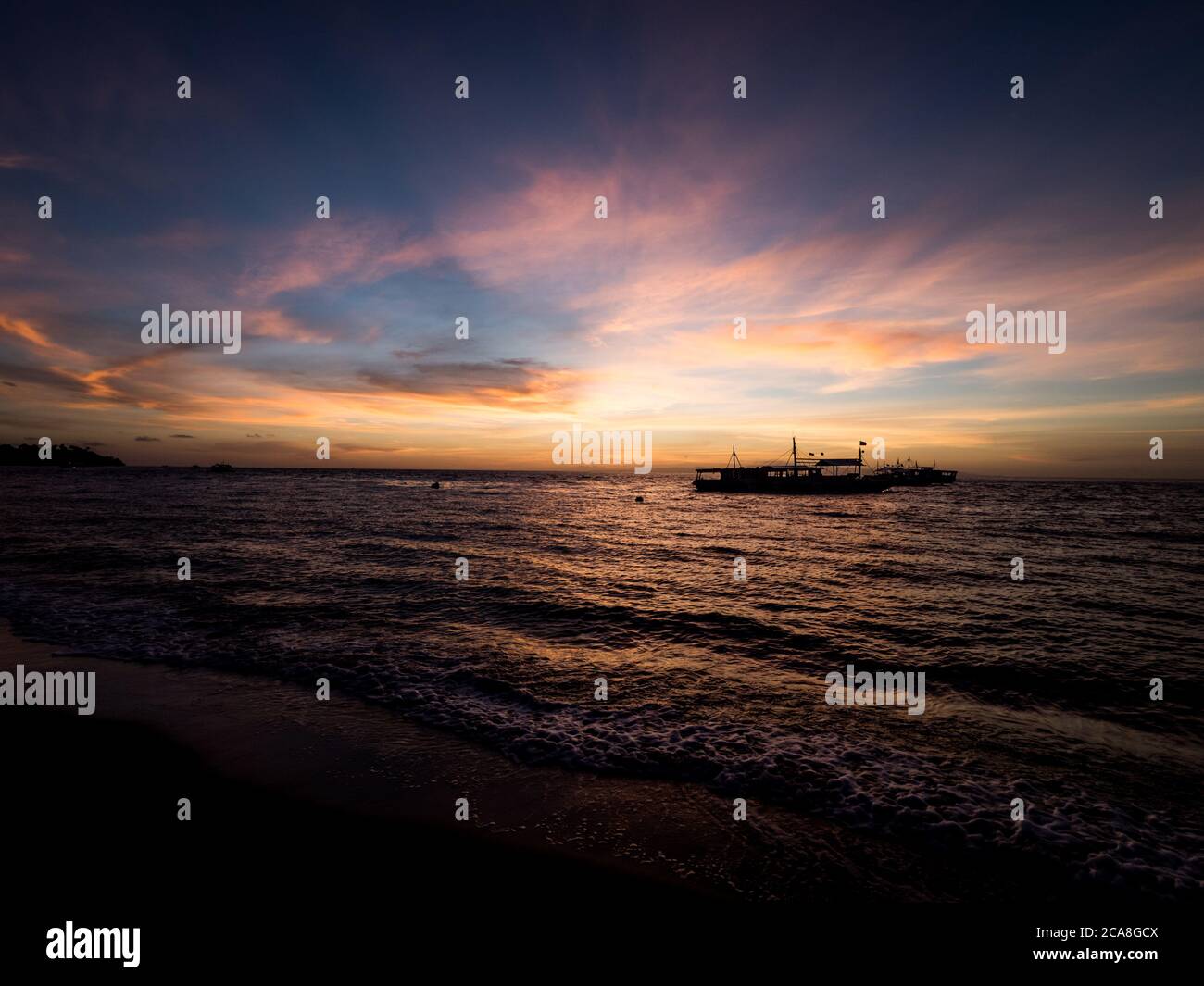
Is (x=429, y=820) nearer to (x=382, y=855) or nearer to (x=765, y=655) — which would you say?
(x=382, y=855)

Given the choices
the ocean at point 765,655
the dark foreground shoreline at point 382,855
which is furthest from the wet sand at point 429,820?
the ocean at point 765,655

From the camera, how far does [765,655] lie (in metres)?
13.3

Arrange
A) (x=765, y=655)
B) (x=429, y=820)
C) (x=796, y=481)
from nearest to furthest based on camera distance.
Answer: (x=429, y=820) < (x=765, y=655) < (x=796, y=481)

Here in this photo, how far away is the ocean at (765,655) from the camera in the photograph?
7230mm

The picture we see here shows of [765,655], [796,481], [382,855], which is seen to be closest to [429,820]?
[382,855]

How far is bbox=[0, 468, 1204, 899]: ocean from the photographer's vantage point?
7.23 meters

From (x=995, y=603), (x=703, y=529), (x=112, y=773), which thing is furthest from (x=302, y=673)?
(x=703, y=529)

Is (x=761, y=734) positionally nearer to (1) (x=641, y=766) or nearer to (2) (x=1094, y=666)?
(1) (x=641, y=766)

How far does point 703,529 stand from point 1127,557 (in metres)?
25.9

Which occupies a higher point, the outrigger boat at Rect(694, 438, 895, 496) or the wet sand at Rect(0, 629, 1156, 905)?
the outrigger boat at Rect(694, 438, 895, 496)

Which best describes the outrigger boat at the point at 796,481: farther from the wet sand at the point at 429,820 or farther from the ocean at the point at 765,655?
the wet sand at the point at 429,820

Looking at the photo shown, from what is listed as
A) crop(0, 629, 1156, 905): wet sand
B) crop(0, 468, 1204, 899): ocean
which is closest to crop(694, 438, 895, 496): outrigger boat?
crop(0, 468, 1204, 899): ocean

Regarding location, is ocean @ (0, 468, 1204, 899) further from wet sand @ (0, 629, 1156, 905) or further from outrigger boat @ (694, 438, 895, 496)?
outrigger boat @ (694, 438, 895, 496)

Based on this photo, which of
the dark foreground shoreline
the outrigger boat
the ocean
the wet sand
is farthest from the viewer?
the outrigger boat
